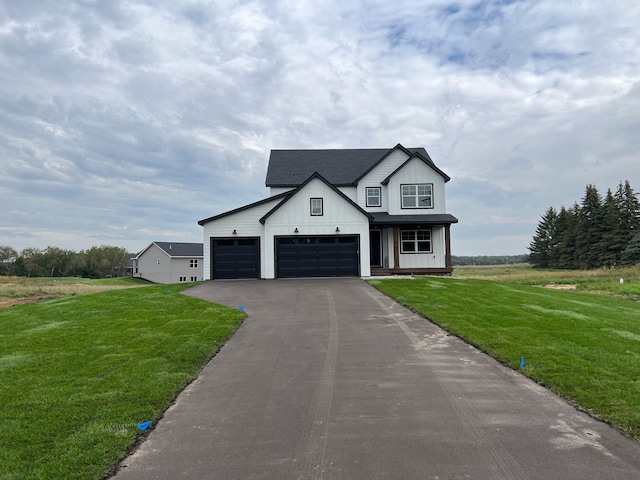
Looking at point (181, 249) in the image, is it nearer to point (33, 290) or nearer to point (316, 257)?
point (33, 290)

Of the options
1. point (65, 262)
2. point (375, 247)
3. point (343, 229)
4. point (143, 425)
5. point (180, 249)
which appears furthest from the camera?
point (65, 262)

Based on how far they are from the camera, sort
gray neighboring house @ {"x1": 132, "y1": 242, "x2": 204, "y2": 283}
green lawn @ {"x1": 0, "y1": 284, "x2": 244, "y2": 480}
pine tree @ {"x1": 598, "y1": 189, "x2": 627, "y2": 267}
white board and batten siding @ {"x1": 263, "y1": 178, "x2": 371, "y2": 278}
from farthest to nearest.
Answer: gray neighboring house @ {"x1": 132, "y1": 242, "x2": 204, "y2": 283} → pine tree @ {"x1": 598, "y1": 189, "x2": 627, "y2": 267} → white board and batten siding @ {"x1": 263, "y1": 178, "x2": 371, "y2": 278} → green lawn @ {"x1": 0, "y1": 284, "x2": 244, "y2": 480}

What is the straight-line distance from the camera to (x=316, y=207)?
895 inches

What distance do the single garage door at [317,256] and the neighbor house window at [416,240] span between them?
3979 millimetres

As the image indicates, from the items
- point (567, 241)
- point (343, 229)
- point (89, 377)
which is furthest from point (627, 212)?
point (89, 377)

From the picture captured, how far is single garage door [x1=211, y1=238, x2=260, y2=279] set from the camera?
23.2 m

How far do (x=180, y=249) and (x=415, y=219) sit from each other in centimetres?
4924

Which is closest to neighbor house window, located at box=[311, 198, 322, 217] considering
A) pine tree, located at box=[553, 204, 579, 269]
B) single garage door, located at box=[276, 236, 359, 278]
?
single garage door, located at box=[276, 236, 359, 278]

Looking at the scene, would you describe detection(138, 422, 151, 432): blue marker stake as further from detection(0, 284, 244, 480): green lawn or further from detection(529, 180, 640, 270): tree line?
detection(529, 180, 640, 270): tree line

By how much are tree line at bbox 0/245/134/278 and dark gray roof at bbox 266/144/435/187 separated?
74658 mm

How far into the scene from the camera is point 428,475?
3.63m

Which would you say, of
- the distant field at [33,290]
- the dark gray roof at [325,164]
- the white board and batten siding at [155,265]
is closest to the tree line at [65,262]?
the white board and batten siding at [155,265]

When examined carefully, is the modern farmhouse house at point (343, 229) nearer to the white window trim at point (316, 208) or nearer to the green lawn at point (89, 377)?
the white window trim at point (316, 208)

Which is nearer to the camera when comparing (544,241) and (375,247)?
(375,247)
